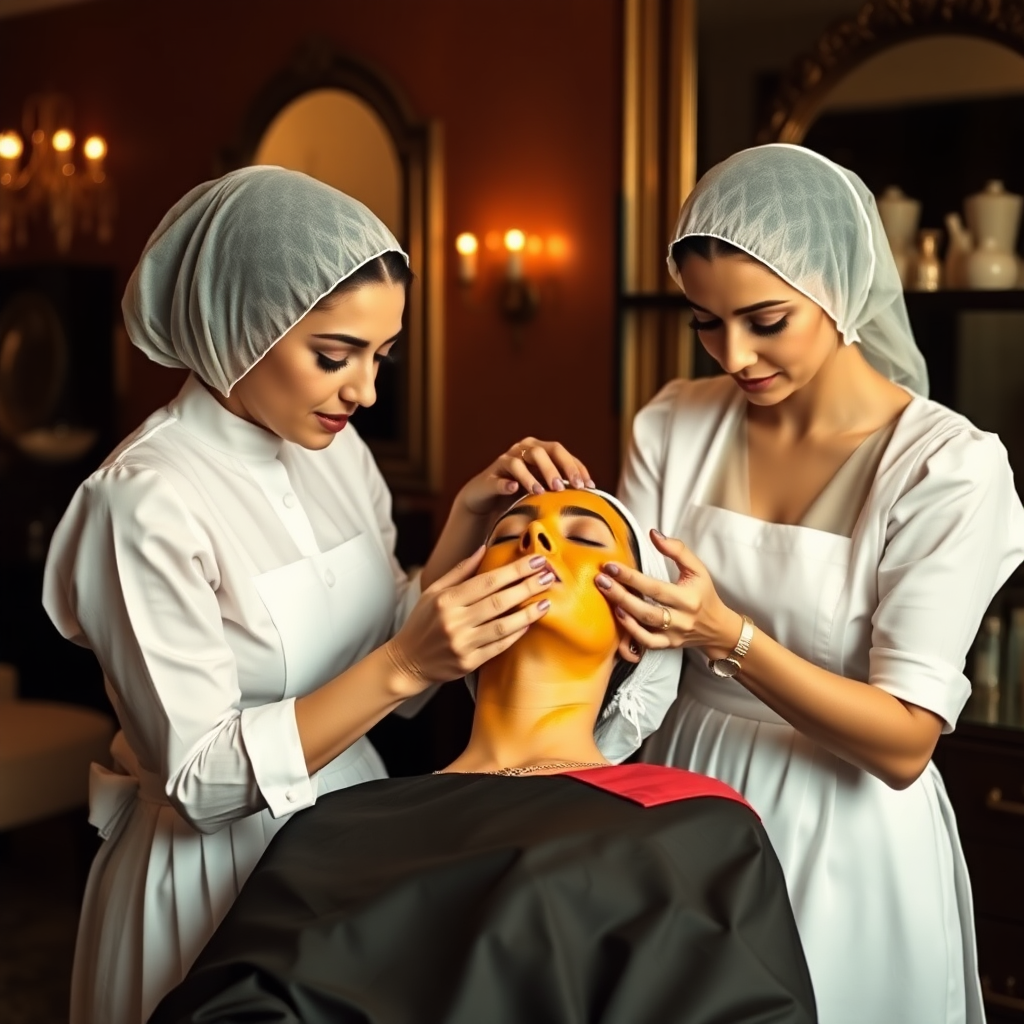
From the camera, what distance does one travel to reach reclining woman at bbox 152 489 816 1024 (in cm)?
130

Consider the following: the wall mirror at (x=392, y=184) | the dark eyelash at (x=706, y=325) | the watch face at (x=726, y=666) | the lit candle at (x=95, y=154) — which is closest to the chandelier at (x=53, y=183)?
the lit candle at (x=95, y=154)

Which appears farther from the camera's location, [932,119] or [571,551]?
[932,119]

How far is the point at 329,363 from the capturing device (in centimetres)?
166

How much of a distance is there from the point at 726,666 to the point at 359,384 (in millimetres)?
587

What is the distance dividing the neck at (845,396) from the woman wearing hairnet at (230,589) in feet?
1.13

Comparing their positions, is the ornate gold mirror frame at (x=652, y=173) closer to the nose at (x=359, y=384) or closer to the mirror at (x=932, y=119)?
the mirror at (x=932, y=119)

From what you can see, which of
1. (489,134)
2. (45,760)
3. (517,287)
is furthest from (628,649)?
(489,134)

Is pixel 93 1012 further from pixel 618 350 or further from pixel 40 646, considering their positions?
pixel 40 646

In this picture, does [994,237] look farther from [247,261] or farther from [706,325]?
[247,261]

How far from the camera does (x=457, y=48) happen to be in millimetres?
4555

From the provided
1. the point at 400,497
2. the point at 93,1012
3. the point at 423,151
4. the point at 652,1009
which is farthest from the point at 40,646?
the point at 652,1009

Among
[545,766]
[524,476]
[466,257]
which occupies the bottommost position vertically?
[545,766]

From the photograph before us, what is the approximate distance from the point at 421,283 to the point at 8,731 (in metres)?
2.01

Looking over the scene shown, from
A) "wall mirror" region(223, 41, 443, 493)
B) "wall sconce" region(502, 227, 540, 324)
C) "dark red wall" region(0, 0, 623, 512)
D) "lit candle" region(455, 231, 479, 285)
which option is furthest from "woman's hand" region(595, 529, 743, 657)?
"wall mirror" region(223, 41, 443, 493)
